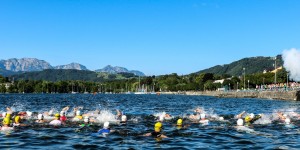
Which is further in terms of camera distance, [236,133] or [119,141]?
[236,133]

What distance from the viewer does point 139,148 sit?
2303 cm

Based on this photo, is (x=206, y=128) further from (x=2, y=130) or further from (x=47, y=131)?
(x=2, y=130)

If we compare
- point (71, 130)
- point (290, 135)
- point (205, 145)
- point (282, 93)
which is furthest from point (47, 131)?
point (282, 93)

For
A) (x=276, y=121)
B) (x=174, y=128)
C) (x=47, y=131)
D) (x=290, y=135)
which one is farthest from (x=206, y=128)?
(x=47, y=131)

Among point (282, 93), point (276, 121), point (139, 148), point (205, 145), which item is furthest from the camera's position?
point (282, 93)

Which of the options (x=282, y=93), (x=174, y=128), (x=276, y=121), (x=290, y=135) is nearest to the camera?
(x=290, y=135)

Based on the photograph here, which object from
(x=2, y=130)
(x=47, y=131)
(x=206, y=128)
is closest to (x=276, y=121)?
(x=206, y=128)

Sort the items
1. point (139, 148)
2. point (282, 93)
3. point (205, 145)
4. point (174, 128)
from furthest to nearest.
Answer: point (282, 93)
point (174, 128)
point (205, 145)
point (139, 148)

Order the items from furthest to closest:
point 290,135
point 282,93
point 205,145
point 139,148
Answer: point 282,93, point 290,135, point 205,145, point 139,148

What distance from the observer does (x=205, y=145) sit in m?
24.7

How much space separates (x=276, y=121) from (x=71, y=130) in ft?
67.2

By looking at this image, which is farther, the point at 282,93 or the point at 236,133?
the point at 282,93

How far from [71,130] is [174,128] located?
8490 mm

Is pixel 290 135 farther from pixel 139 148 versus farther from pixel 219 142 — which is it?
pixel 139 148
